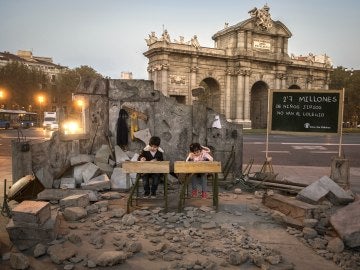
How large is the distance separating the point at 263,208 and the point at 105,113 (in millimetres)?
5904

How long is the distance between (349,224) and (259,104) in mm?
41803

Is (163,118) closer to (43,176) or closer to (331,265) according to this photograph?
(43,176)

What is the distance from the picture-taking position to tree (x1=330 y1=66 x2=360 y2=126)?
2170 inches

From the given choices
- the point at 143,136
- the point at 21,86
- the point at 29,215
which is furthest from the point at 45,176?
the point at 21,86

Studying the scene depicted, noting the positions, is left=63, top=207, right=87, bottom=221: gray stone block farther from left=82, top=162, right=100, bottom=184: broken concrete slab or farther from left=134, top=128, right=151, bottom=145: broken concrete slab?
left=134, top=128, right=151, bottom=145: broken concrete slab

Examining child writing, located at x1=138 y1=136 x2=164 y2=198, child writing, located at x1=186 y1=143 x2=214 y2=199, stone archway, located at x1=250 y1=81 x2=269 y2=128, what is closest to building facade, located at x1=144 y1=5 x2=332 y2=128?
stone archway, located at x1=250 y1=81 x2=269 y2=128

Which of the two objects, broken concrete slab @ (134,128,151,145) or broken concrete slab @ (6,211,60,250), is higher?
broken concrete slab @ (134,128,151,145)

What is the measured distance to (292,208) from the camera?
6.23 meters

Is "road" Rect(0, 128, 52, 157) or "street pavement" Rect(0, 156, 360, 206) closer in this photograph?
"street pavement" Rect(0, 156, 360, 206)

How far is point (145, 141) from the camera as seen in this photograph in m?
9.90

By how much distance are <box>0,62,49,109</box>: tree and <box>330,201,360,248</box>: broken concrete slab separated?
60623 millimetres

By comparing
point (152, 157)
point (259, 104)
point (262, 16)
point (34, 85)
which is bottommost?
point (152, 157)

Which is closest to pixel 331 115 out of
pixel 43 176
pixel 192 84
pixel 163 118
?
pixel 163 118

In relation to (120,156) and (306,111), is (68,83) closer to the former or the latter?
(120,156)
